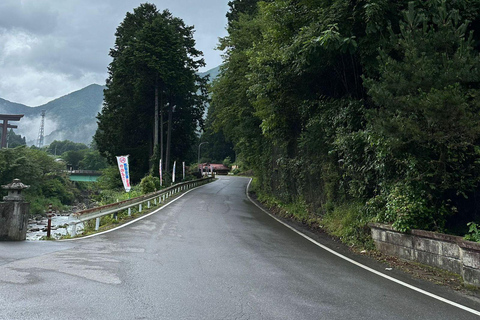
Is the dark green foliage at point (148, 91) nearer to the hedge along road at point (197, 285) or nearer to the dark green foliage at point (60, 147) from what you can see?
the hedge along road at point (197, 285)

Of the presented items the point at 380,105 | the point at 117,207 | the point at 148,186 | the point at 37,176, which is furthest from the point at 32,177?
the point at 380,105

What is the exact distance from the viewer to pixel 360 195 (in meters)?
9.99

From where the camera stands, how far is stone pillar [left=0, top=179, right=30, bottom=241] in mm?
8977

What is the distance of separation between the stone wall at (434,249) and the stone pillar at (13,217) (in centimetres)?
926

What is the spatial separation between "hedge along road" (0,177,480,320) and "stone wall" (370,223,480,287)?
0.68 m

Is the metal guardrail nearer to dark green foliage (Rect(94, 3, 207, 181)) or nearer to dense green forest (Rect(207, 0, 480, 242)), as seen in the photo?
dense green forest (Rect(207, 0, 480, 242))

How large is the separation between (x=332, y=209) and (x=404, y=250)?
4.74 m

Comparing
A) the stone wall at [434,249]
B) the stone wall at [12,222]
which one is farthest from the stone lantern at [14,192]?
the stone wall at [434,249]

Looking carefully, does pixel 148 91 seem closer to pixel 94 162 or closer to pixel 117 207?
pixel 117 207

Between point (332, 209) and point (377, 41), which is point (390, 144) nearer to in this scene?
point (377, 41)

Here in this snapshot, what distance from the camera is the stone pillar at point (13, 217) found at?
898cm

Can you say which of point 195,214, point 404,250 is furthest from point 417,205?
point 195,214

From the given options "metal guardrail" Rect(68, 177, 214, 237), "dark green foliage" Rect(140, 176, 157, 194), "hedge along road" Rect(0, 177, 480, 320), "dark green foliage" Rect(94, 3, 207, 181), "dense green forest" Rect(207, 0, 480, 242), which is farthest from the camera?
"dark green foliage" Rect(94, 3, 207, 181)

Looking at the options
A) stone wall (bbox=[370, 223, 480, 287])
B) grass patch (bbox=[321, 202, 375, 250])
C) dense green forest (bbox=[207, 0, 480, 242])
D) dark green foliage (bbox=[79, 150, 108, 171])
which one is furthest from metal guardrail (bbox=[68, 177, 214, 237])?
dark green foliage (bbox=[79, 150, 108, 171])
